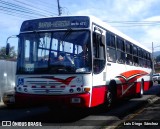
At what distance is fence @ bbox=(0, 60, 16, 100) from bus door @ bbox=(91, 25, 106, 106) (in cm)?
1023

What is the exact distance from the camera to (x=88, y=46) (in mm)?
10492

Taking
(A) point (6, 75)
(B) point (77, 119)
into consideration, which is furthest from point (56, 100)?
(A) point (6, 75)

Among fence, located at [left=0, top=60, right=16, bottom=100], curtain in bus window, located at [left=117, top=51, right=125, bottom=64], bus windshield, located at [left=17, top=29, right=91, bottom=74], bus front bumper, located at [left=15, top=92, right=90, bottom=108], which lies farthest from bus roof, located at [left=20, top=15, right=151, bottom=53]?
fence, located at [left=0, top=60, right=16, bottom=100]

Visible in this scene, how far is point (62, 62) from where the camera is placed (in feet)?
34.2

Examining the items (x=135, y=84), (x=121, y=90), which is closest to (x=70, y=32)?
(x=121, y=90)

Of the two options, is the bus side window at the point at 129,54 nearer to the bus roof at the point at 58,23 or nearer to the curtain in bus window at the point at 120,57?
the curtain in bus window at the point at 120,57

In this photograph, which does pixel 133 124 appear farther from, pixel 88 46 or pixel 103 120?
pixel 88 46

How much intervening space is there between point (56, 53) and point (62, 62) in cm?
38

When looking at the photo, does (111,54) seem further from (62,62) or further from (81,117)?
(62,62)

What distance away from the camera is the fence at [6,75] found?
20.6 metres

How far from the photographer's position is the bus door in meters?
10.8

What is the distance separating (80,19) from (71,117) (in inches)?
134

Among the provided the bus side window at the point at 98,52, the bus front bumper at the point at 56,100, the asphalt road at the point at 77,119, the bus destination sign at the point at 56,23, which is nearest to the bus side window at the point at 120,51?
the asphalt road at the point at 77,119

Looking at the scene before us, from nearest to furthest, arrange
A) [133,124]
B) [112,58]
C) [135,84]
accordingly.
A: 1. [133,124]
2. [112,58]
3. [135,84]
